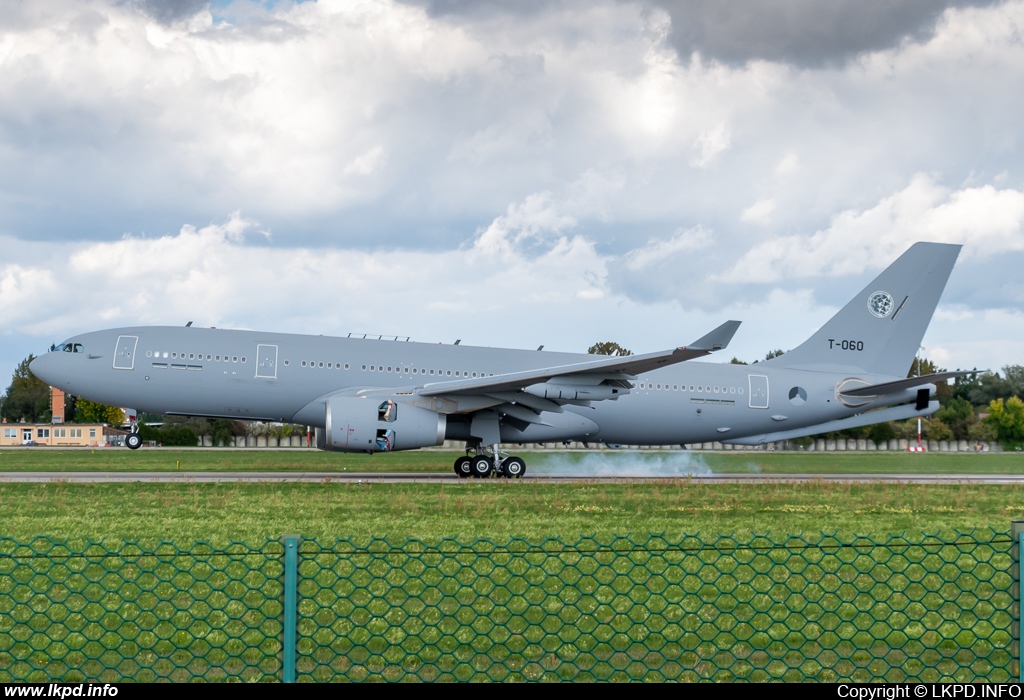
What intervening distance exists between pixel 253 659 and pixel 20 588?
3396mm

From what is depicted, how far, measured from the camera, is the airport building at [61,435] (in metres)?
73.1

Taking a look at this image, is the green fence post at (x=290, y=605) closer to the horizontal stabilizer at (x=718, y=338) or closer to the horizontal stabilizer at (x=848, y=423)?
the horizontal stabilizer at (x=718, y=338)

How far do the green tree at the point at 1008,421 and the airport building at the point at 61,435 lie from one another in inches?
2440

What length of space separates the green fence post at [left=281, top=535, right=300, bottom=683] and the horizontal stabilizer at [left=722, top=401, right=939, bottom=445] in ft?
87.2

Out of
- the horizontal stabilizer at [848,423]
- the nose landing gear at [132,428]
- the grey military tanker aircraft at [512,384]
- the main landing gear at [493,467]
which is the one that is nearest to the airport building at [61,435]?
Answer: the nose landing gear at [132,428]

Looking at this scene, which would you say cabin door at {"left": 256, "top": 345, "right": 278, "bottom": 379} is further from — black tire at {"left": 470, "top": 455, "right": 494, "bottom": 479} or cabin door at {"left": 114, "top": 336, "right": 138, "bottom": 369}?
black tire at {"left": 470, "top": 455, "right": 494, "bottom": 479}

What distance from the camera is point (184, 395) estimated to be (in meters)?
25.6

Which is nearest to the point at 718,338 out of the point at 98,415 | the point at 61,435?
the point at 61,435

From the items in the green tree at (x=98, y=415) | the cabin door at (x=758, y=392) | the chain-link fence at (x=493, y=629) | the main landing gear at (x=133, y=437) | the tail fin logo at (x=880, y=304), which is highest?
the tail fin logo at (x=880, y=304)

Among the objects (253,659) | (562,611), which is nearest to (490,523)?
(562,611)

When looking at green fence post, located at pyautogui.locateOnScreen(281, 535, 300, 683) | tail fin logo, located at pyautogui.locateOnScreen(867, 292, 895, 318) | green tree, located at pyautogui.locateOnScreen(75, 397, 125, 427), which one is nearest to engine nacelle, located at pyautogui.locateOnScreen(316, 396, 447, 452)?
tail fin logo, located at pyautogui.locateOnScreen(867, 292, 895, 318)

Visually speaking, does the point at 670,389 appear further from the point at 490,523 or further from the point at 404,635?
the point at 404,635

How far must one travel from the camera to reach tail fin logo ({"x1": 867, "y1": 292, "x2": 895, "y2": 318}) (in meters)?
30.7

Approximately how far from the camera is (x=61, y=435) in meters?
A: 75.5
